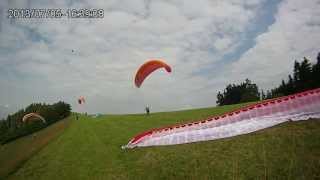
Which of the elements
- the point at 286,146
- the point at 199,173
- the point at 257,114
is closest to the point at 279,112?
the point at 257,114

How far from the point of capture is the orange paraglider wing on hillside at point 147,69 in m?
22.6

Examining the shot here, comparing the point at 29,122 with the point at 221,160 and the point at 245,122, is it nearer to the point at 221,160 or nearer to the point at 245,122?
the point at 245,122

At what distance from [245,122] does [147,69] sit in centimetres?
751

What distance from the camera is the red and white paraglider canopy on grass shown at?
18869 mm

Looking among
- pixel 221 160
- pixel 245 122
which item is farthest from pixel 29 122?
pixel 221 160

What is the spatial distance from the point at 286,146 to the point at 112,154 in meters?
10.7

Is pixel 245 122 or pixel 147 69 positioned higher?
pixel 147 69

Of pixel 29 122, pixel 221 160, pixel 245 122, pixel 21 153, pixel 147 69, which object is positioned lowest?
pixel 21 153

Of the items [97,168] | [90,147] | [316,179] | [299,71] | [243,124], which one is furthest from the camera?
[299,71]

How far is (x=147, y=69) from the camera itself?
23.6m

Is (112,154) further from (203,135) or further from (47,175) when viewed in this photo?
(203,135)

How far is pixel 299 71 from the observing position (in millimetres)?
79375

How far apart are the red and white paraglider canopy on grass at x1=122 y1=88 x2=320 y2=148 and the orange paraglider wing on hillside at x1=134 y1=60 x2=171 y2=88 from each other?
13.3ft

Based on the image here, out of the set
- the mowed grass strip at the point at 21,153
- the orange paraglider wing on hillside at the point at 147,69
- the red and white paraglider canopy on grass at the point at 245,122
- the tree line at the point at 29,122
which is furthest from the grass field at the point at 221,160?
the tree line at the point at 29,122
